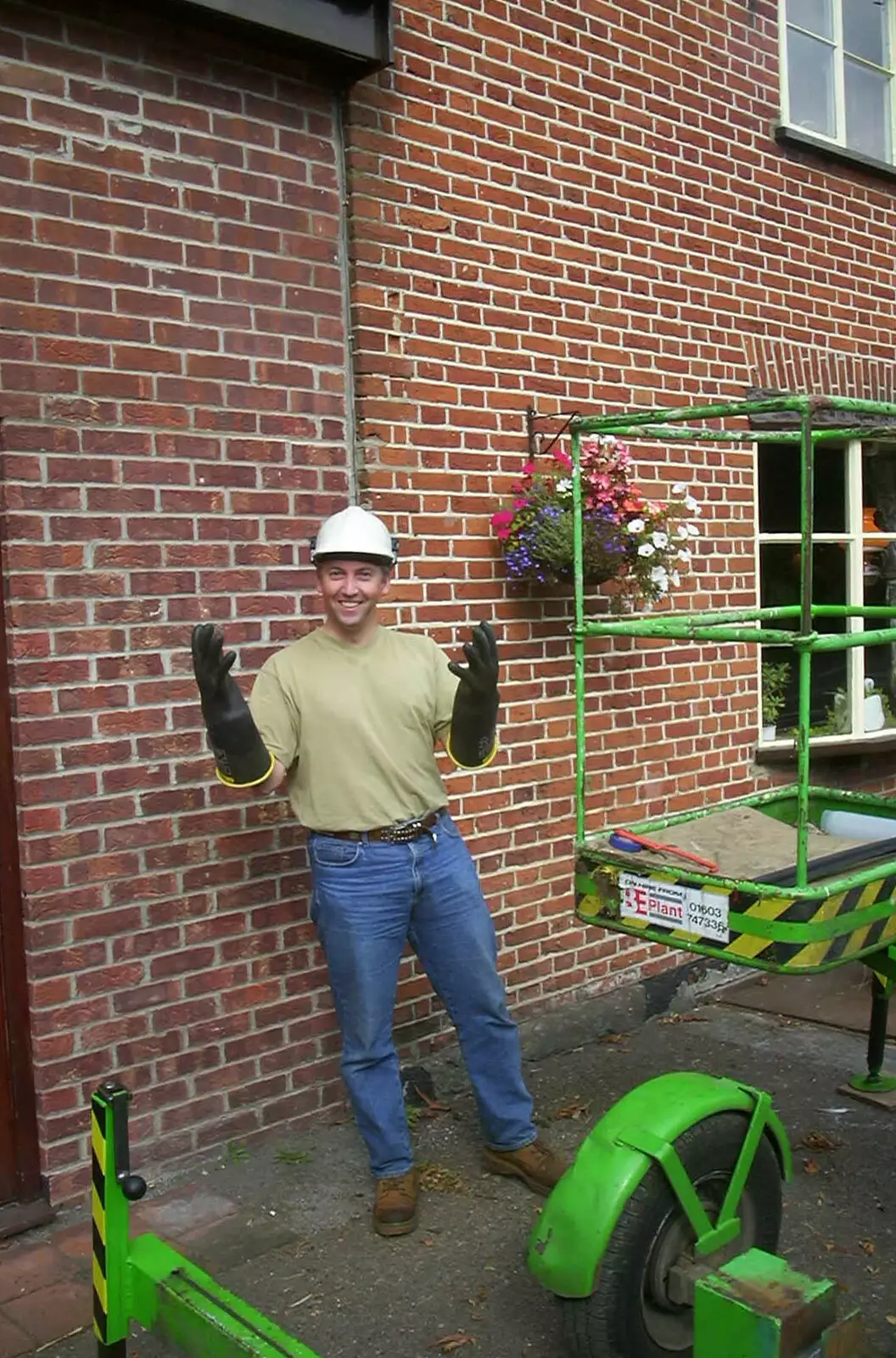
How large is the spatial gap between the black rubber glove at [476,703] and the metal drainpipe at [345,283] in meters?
1.09

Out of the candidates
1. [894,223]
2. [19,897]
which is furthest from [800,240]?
[19,897]

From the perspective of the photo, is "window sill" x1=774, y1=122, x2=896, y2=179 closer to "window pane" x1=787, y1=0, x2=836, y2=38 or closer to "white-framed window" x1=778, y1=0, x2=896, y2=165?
"white-framed window" x1=778, y1=0, x2=896, y2=165

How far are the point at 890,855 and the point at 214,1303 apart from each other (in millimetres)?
2150

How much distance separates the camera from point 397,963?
359 cm

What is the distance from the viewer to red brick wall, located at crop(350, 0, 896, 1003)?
4.38 meters

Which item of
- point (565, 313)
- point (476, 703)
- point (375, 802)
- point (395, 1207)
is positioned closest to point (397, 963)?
point (375, 802)

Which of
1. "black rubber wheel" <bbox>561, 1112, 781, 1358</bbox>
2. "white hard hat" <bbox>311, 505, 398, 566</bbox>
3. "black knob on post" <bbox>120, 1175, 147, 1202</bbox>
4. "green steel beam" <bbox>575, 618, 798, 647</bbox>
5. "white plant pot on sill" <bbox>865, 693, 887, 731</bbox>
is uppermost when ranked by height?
"white hard hat" <bbox>311, 505, 398, 566</bbox>

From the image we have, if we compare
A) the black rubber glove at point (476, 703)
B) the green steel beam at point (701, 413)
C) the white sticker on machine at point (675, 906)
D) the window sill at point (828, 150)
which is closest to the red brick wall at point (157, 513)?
the black rubber glove at point (476, 703)

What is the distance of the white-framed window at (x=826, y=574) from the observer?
6090 millimetres

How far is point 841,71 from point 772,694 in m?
3.29

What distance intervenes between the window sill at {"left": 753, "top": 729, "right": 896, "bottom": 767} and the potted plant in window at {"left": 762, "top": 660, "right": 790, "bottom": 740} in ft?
0.36

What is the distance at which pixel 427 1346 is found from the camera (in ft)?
9.75

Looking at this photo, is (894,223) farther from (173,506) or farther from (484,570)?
(173,506)

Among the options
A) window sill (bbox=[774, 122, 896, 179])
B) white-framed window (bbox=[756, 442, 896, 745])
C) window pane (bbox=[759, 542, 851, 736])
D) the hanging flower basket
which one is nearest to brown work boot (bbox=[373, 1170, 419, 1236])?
the hanging flower basket
